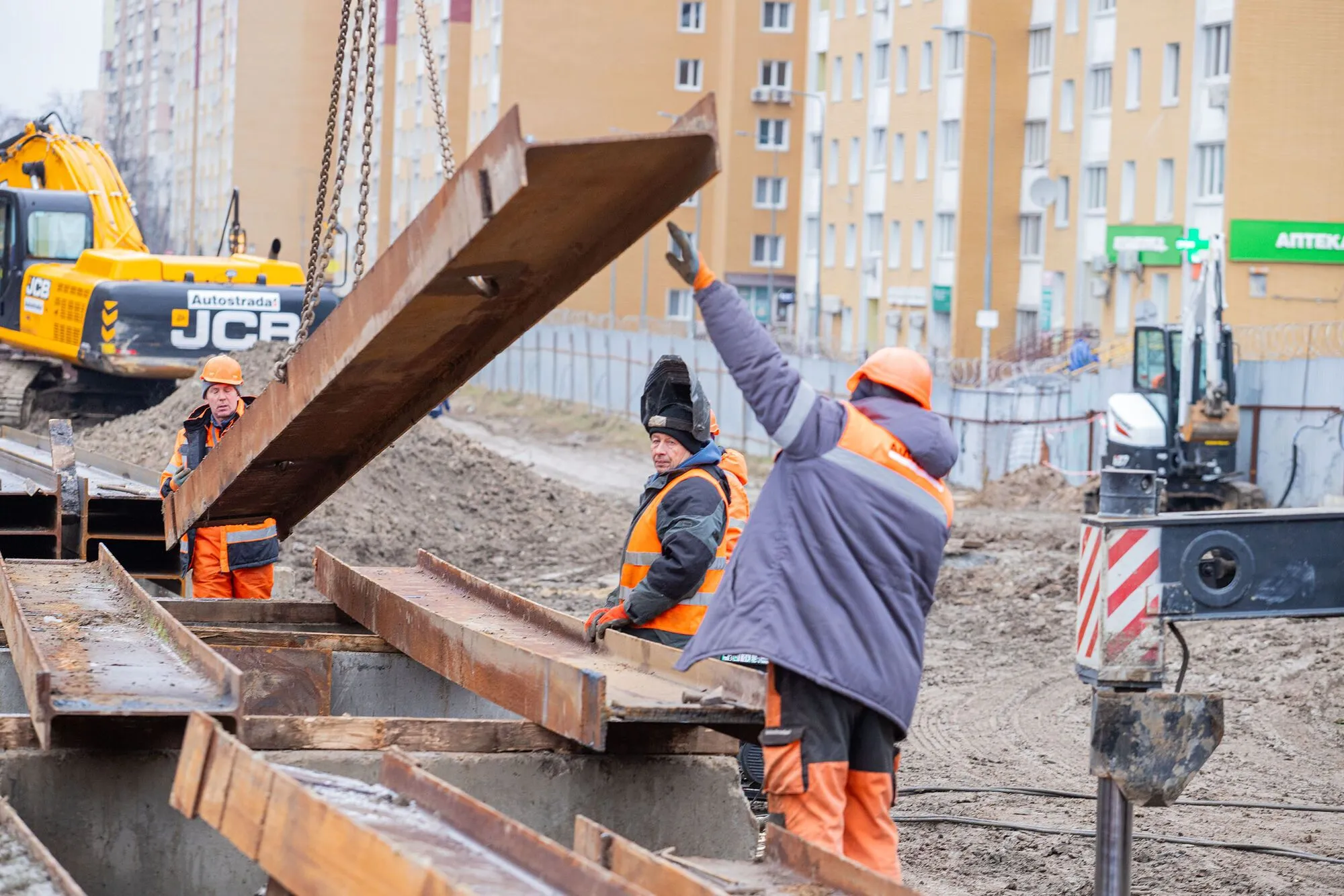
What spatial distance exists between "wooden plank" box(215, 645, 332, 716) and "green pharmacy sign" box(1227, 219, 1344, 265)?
3579 centimetres

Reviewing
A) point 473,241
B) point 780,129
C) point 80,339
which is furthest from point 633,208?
point 780,129

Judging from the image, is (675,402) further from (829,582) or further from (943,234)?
(943,234)

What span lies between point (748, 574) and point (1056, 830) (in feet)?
11.2

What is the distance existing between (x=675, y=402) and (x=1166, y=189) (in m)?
39.5

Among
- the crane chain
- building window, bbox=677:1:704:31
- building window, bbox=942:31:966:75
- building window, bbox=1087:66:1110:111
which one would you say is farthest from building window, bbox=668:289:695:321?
the crane chain

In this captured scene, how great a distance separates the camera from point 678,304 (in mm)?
76562

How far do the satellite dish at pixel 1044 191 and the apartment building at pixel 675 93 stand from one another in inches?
983

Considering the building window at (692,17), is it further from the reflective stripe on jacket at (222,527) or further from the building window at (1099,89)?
the reflective stripe on jacket at (222,527)

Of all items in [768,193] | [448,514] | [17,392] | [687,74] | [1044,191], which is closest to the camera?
[448,514]

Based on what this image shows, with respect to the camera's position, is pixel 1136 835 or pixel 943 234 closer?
pixel 1136 835

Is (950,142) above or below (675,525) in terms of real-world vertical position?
above

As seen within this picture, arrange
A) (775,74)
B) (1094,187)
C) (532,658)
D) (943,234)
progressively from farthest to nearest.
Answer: (775,74)
(943,234)
(1094,187)
(532,658)

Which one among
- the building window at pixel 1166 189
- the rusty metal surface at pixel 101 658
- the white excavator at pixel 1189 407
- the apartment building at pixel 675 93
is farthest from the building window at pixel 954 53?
the rusty metal surface at pixel 101 658

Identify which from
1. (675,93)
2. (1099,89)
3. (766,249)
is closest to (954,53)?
(1099,89)
